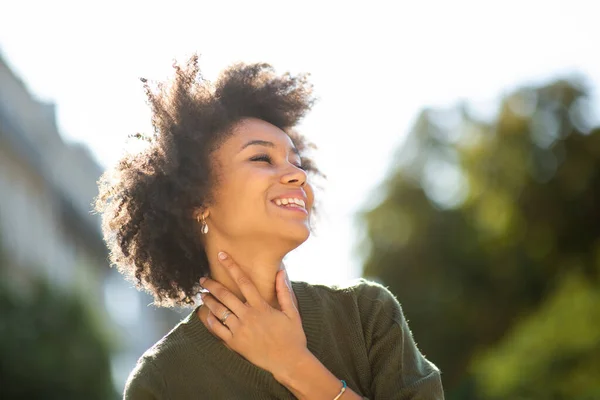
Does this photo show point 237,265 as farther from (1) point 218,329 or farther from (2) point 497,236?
(2) point 497,236

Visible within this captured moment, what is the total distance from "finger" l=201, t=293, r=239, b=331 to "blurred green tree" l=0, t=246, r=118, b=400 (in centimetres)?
1176

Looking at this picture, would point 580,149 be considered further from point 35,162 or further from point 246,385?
point 246,385

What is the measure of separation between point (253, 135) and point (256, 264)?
483mm

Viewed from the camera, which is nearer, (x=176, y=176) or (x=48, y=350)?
(x=176, y=176)

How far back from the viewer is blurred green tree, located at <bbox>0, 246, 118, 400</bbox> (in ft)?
46.4

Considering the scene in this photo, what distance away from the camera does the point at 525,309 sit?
2017cm

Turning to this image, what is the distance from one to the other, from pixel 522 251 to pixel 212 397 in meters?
18.3

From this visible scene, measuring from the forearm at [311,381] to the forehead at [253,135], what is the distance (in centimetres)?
81

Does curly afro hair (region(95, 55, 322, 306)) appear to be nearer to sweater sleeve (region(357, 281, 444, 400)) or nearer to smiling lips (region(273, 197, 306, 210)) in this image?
smiling lips (region(273, 197, 306, 210))

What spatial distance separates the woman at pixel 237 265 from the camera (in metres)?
3.00

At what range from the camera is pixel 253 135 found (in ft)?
10.6

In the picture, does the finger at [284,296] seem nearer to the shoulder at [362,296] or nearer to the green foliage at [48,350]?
the shoulder at [362,296]

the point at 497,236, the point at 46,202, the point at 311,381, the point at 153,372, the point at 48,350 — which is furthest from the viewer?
the point at 46,202

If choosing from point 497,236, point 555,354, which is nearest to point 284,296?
point 555,354
